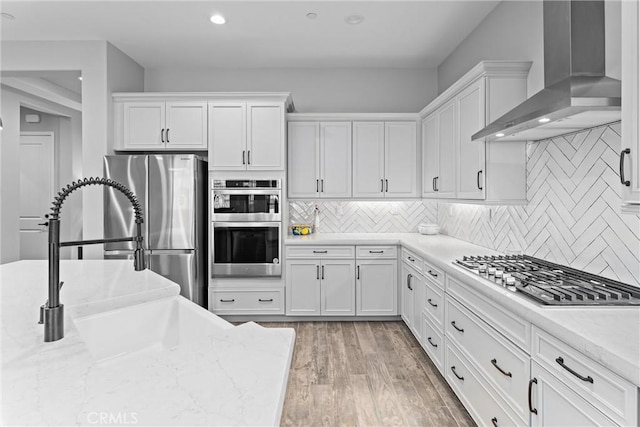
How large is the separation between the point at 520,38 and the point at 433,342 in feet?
7.88

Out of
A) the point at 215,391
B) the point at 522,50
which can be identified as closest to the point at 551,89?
the point at 522,50

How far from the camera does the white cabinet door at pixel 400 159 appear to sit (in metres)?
4.18

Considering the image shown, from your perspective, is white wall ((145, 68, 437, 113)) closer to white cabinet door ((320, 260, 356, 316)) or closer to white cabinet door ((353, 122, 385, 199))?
white cabinet door ((353, 122, 385, 199))

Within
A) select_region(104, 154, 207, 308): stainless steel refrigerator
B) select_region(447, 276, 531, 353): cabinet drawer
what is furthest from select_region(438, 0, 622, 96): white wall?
select_region(104, 154, 207, 308): stainless steel refrigerator

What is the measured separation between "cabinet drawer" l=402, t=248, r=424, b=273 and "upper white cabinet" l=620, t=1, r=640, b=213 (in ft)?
6.11

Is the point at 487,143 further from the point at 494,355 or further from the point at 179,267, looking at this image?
the point at 179,267

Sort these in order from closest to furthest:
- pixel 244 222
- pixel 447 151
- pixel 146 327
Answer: pixel 146 327 → pixel 447 151 → pixel 244 222

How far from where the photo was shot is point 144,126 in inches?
153

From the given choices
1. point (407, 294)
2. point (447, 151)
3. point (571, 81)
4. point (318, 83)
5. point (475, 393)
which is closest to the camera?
point (571, 81)

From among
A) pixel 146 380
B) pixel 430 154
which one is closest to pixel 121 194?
pixel 430 154

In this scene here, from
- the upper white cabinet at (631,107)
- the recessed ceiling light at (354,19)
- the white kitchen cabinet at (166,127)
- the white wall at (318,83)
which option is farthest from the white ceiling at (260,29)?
the upper white cabinet at (631,107)

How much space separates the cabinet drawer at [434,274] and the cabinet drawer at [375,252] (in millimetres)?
871

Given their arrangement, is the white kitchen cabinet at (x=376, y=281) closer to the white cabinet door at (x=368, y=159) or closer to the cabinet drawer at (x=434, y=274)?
the white cabinet door at (x=368, y=159)

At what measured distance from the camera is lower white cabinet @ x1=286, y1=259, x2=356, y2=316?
3920 millimetres
